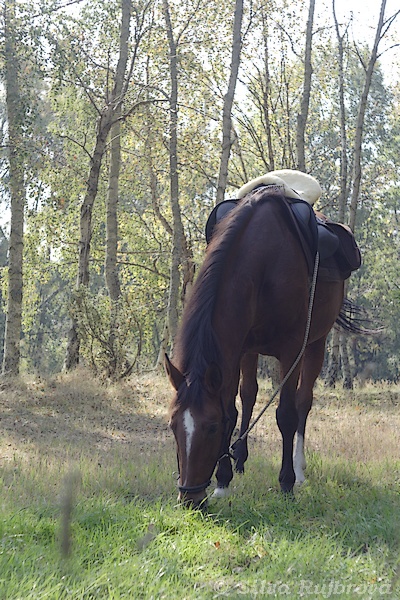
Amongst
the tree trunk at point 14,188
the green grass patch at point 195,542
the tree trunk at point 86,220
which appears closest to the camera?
the green grass patch at point 195,542

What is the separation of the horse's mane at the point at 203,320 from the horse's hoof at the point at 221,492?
1192 mm

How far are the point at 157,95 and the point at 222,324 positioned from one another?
12.5m

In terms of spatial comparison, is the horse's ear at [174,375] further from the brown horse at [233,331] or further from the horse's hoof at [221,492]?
the horse's hoof at [221,492]

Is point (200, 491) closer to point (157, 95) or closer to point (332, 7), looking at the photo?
point (157, 95)

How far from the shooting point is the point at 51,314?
46.8 meters

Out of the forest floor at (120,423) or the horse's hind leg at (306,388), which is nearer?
the horse's hind leg at (306,388)

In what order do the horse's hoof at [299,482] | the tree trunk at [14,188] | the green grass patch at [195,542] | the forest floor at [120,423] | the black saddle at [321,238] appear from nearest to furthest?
the green grass patch at [195,542]
the horse's hoof at [299,482]
the black saddle at [321,238]
the forest floor at [120,423]
the tree trunk at [14,188]

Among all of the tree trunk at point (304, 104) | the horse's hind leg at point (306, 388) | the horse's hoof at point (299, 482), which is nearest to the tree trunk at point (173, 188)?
the tree trunk at point (304, 104)

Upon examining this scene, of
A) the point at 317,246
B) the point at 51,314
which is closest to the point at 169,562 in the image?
the point at 317,246

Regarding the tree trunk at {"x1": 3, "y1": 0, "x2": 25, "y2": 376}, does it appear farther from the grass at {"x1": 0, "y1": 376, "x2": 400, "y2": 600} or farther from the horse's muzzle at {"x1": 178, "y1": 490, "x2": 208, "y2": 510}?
the horse's muzzle at {"x1": 178, "y1": 490, "x2": 208, "y2": 510}

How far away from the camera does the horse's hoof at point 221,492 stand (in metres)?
5.03

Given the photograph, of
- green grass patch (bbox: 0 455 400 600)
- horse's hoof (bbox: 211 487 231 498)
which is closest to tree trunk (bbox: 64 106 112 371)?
green grass patch (bbox: 0 455 400 600)

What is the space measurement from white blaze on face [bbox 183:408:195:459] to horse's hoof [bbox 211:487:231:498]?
42.7 inches

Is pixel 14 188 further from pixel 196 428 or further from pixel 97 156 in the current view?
pixel 196 428
